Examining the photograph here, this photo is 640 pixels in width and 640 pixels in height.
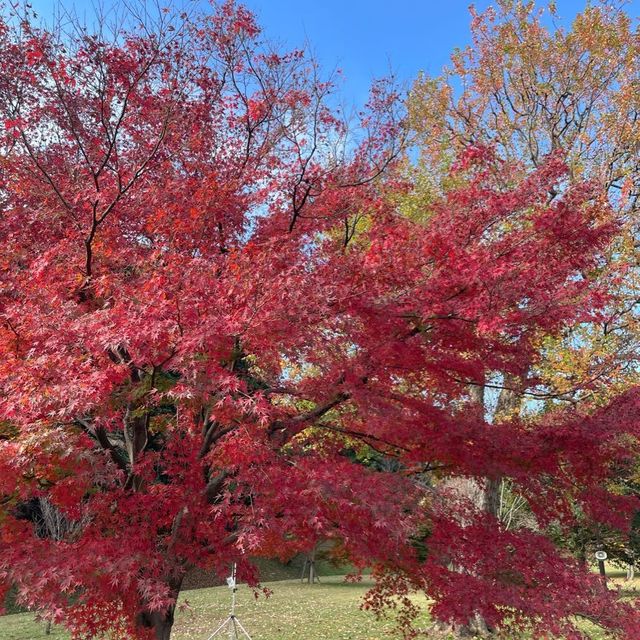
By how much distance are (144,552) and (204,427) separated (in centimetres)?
166

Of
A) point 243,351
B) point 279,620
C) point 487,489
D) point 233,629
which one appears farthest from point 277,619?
point 243,351

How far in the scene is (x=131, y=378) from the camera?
6.44m

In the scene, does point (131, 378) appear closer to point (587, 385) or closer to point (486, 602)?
point (486, 602)

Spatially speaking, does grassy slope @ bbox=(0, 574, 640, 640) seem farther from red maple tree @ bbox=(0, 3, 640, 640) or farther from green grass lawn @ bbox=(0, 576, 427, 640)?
red maple tree @ bbox=(0, 3, 640, 640)

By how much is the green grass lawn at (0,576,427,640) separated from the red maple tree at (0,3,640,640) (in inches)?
298

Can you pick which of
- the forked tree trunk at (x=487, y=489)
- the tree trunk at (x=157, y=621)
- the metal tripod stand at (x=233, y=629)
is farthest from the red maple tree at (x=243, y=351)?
the metal tripod stand at (x=233, y=629)

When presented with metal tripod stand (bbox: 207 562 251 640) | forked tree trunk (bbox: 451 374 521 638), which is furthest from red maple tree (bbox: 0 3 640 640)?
metal tripod stand (bbox: 207 562 251 640)

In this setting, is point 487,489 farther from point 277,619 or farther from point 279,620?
point 277,619

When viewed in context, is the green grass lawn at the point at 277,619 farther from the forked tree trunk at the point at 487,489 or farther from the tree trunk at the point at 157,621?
the tree trunk at the point at 157,621

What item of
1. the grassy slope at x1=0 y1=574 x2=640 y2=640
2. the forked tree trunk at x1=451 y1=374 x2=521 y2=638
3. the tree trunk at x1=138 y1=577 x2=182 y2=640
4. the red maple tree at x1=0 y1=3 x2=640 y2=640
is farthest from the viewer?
the grassy slope at x1=0 y1=574 x2=640 y2=640

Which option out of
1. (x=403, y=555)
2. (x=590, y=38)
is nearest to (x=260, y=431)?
(x=403, y=555)

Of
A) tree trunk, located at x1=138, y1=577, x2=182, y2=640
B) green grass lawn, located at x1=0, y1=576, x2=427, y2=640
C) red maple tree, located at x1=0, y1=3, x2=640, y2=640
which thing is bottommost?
green grass lawn, located at x1=0, y1=576, x2=427, y2=640

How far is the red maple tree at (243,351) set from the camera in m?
5.34

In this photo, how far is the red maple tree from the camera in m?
5.34
